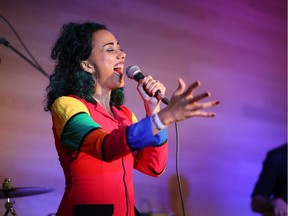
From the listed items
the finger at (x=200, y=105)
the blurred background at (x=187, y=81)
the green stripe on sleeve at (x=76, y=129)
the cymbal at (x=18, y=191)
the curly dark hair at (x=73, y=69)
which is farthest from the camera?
the blurred background at (x=187, y=81)

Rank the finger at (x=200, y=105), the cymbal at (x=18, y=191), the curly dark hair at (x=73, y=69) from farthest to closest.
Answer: the cymbal at (x=18, y=191) → the curly dark hair at (x=73, y=69) → the finger at (x=200, y=105)

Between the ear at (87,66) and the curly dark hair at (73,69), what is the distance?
0.04 feet

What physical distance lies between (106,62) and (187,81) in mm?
1509

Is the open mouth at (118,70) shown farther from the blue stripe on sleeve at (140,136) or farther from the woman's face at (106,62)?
the blue stripe on sleeve at (140,136)

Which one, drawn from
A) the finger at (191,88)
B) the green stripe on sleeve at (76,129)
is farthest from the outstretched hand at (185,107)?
the green stripe on sleeve at (76,129)

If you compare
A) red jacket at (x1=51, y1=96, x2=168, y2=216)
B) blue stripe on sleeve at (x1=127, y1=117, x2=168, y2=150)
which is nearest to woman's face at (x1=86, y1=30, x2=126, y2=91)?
red jacket at (x1=51, y1=96, x2=168, y2=216)

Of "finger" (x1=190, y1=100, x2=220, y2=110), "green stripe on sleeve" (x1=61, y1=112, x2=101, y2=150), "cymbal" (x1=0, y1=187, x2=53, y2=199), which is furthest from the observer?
"cymbal" (x1=0, y1=187, x2=53, y2=199)

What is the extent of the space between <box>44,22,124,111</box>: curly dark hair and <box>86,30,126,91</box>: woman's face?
0.03 m

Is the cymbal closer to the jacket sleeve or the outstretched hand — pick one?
the jacket sleeve

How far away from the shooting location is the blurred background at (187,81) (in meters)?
2.53

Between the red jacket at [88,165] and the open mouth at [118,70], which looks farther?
the open mouth at [118,70]

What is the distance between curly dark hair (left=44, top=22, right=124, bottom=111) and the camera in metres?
1.77

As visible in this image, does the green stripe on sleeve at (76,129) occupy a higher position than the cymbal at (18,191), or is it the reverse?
the green stripe on sleeve at (76,129)

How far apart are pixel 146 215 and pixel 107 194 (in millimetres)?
983
